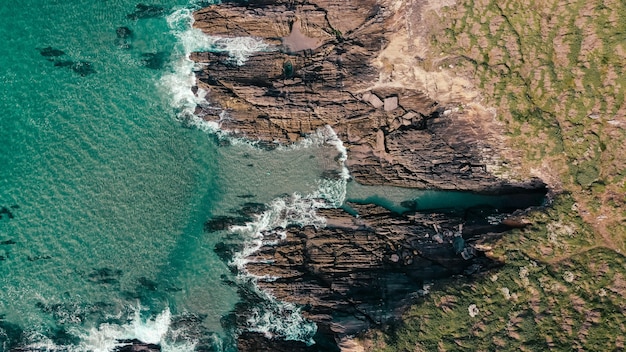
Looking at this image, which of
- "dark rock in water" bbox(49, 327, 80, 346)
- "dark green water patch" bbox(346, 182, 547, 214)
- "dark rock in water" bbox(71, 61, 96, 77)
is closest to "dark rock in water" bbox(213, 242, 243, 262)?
"dark green water patch" bbox(346, 182, 547, 214)

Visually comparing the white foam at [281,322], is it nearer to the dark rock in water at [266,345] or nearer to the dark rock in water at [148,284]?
the dark rock in water at [266,345]

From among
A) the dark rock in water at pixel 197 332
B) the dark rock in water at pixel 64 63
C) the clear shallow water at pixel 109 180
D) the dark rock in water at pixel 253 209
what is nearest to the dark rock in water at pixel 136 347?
the clear shallow water at pixel 109 180

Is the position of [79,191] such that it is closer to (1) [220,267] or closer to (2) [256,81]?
(1) [220,267]

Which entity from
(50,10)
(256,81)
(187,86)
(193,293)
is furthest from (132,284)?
(50,10)

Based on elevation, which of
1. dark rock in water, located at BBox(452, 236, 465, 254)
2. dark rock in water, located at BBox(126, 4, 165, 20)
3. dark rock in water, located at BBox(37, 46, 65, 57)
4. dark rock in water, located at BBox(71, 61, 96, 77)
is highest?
dark rock in water, located at BBox(126, 4, 165, 20)

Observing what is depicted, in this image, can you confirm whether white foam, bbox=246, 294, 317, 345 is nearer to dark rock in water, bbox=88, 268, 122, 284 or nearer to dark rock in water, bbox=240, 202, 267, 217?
dark rock in water, bbox=240, 202, 267, 217
